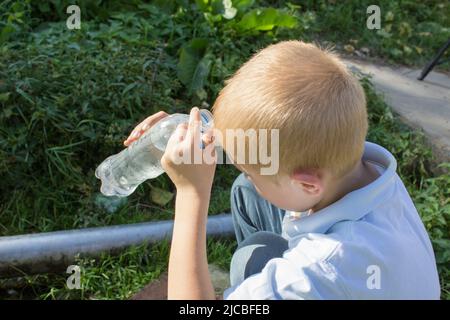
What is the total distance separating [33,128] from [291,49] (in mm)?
1763

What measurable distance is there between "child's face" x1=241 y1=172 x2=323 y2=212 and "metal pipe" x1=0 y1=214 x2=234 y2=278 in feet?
3.65

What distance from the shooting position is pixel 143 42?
3.49 metres

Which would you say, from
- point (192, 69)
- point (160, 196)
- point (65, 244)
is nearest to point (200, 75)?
Result: point (192, 69)

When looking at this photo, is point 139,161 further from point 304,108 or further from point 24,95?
point 304,108

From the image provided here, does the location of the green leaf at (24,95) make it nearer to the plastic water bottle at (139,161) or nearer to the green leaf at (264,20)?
the plastic water bottle at (139,161)

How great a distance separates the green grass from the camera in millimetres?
2678

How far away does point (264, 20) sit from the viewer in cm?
→ 392

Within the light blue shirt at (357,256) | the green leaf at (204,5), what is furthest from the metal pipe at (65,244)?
the green leaf at (204,5)

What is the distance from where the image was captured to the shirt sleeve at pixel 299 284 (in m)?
1.36

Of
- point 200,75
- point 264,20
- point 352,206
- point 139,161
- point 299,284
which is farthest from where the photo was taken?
point 264,20

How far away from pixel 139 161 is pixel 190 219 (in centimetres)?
86

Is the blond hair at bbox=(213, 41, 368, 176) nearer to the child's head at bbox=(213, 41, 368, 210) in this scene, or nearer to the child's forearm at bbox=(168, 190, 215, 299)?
the child's head at bbox=(213, 41, 368, 210)

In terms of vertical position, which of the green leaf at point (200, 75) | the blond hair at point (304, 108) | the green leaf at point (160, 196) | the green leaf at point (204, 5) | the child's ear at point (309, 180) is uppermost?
the blond hair at point (304, 108)
